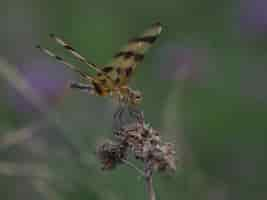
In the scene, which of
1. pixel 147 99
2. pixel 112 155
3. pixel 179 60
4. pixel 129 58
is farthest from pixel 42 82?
pixel 112 155

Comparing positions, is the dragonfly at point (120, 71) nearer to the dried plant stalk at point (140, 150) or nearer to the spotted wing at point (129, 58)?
the spotted wing at point (129, 58)

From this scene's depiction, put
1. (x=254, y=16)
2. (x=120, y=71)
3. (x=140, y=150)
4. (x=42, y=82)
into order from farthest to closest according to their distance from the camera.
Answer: (x=254, y=16)
(x=42, y=82)
(x=120, y=71)
(x=140, y=150)

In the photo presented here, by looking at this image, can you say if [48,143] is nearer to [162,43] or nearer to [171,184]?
[171,184]

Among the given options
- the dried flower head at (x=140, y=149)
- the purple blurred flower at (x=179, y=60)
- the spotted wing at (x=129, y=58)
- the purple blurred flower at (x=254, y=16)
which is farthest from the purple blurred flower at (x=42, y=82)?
the dried flower head at (x=140, y=149)

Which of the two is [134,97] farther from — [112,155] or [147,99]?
[147,99]

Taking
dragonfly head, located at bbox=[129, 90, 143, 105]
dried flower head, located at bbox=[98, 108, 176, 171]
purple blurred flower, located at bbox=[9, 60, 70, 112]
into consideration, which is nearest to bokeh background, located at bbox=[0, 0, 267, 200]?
purple blurred flower, located at bbox=[9, 60, 70, 112]

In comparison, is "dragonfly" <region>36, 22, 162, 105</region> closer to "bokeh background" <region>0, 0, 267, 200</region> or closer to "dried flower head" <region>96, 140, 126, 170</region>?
"dried flower head" <region>96, 140, 126, 170</region>
